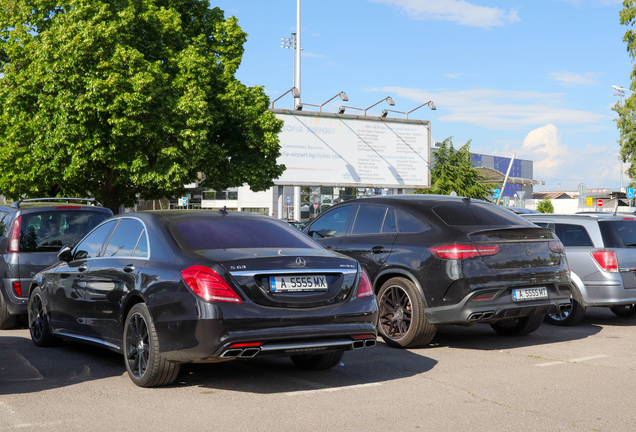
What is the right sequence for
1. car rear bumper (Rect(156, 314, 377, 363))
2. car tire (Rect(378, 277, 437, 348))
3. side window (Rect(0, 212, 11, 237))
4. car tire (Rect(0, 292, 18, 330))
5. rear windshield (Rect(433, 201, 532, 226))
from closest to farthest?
car rear bumper (Rect(156, 314, 377, 363)), car tire (Rect(378, 277, 437, 348)), rear windshield (Rect(433, 201, 532, 226)), car tire (Rect(0, 292, 18, 330)), side window (Rect(0, 212, 11, 237))

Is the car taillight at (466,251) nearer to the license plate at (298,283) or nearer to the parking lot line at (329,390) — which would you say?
the parking lot line at (329,390)

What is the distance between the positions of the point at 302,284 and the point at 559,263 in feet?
12.1

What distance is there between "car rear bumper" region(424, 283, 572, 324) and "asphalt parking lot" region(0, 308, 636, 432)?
1.34ft

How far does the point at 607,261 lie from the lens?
952 cm

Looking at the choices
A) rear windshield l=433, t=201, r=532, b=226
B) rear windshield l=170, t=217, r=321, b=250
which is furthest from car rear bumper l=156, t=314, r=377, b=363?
rear windshield l=433, t=201, r=532, b=226

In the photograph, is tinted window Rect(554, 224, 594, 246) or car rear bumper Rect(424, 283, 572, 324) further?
tinted window Rect(554, 224, 594, 246)

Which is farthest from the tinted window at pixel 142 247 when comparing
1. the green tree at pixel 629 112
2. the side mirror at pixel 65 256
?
Result: the green tree at pixel 629 112

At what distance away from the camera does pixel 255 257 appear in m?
5.59

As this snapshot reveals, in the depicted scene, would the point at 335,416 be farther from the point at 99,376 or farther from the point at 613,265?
the point at 613,265

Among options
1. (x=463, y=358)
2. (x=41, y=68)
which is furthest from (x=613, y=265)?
(x=41, y=68)

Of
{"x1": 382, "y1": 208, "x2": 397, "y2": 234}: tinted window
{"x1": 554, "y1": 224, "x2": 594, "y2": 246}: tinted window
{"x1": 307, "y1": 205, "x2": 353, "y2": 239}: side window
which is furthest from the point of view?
{"x1": 554, "y1": 224, "x2": 594, "y2": 246}: tinted window

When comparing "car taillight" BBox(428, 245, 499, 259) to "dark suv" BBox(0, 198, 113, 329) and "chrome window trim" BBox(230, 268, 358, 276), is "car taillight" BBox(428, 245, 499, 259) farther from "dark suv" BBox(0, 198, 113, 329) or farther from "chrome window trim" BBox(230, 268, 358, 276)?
"dark suv" BBox(0, 198, 113, 329)

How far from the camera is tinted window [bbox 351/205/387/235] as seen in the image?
852 cm

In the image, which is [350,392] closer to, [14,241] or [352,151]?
[14,241]
